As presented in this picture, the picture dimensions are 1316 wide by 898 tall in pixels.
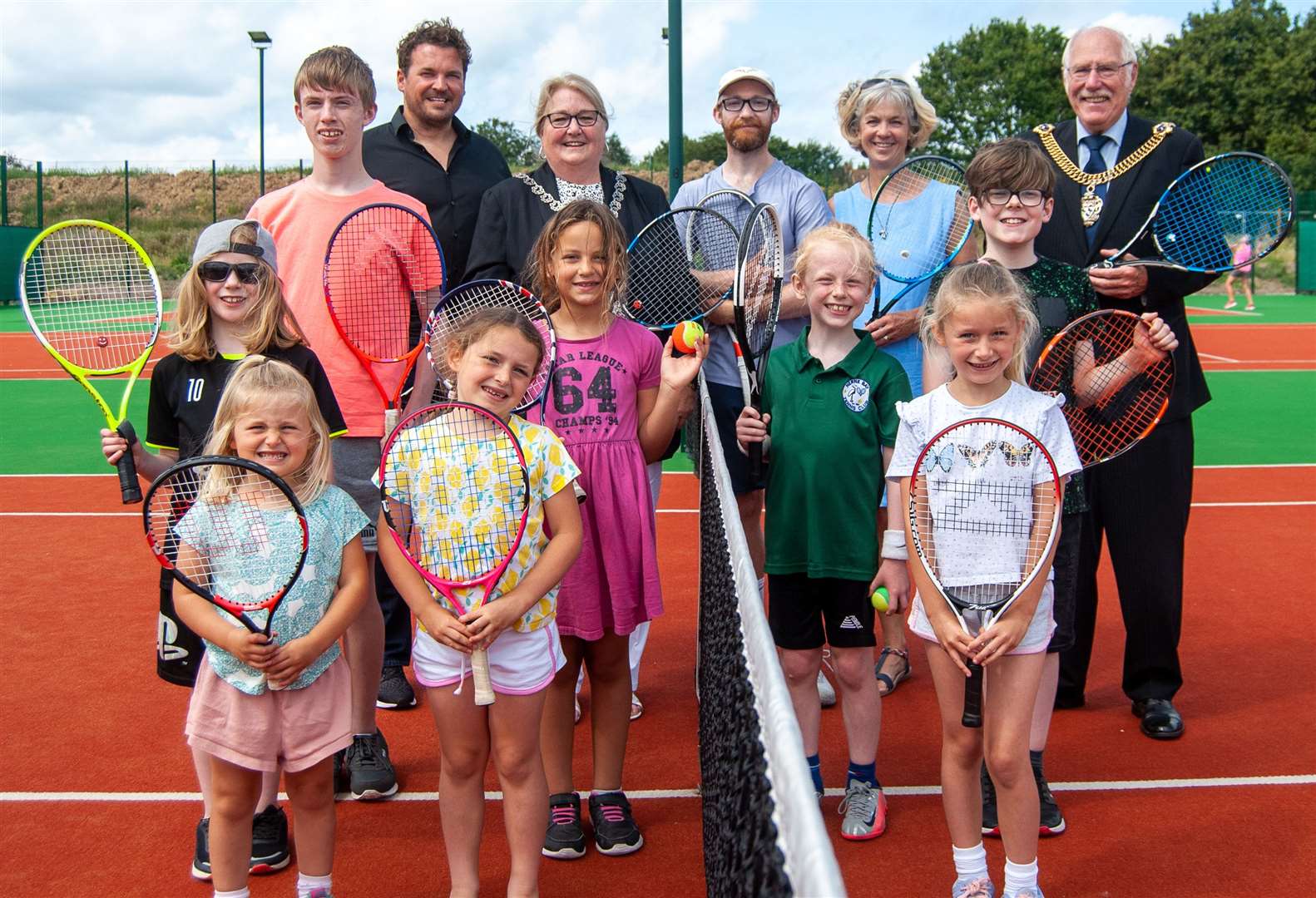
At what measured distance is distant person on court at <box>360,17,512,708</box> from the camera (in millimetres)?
4449

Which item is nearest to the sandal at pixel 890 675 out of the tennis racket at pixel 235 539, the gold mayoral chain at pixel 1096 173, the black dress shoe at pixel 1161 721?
the black dress shoe at pixel 1161 721

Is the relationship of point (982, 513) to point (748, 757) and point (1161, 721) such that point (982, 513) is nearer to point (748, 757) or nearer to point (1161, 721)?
point (748, 757)

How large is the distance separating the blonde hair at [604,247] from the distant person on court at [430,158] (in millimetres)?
920

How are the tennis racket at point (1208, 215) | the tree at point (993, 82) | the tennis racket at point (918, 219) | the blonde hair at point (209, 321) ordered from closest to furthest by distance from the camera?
the blonde hair at point (209, 321), the tennis racket at point (1208, 215), the tennis racket at point (918, 219), the tree at point (993, 82)

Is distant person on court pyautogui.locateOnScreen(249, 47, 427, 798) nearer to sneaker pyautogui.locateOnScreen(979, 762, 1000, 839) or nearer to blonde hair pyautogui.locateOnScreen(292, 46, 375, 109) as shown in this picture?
blonde hair pyautogui.locateOnScreen(292, 46, 375, 109)

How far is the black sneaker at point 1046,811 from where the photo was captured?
3482 millimetres

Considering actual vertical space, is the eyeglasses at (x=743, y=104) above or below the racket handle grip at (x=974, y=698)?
above

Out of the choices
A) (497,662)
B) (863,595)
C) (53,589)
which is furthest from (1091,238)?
(53,589)

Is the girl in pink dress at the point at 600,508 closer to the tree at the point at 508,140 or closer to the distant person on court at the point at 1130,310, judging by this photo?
the distant person on court at the point at 1130,310

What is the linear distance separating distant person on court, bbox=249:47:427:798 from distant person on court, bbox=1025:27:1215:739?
2.21m

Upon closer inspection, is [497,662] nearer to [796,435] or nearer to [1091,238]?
[796,435]

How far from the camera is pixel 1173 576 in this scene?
13.7 feet

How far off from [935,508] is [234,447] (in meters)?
1.71

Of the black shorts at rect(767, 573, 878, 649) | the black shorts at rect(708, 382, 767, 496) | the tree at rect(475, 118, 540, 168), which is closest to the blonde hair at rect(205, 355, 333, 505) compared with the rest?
the black shorts at rect(767, 573, 878, 649)
